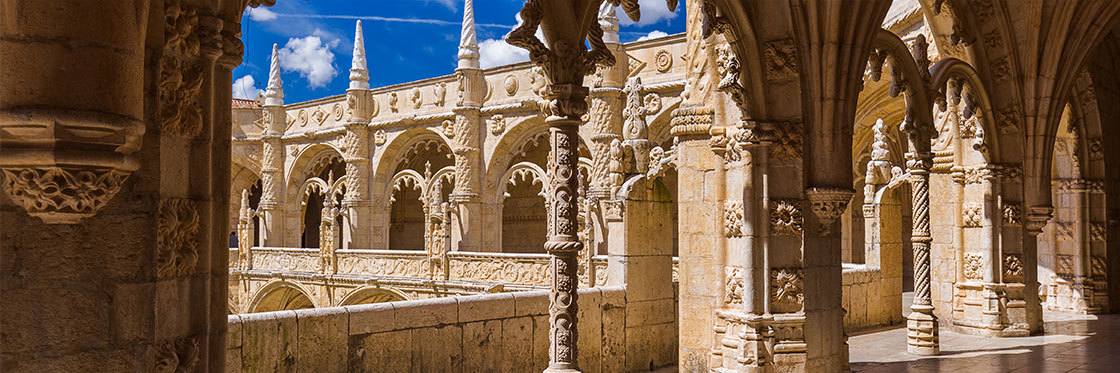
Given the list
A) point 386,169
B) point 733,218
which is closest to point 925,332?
point 733,218

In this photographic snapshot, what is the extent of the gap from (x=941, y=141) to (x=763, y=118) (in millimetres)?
4878

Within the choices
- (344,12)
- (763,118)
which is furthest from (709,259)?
(344,12)

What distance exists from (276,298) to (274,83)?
618 centimetres

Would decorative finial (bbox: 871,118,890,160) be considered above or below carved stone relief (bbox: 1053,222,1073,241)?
above

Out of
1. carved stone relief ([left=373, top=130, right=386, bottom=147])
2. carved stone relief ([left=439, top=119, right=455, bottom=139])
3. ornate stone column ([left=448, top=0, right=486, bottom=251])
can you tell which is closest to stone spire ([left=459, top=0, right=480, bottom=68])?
ornate stone column ([left=448, top=0, right=486, bottom=251])

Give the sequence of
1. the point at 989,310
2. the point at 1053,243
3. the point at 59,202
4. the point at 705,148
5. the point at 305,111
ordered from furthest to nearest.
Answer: the point at 305,111 < the point at 1053,243 < the point at 989,310 < the point at 705,148 < the point at 59,202

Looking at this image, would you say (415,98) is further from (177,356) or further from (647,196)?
(177,356)

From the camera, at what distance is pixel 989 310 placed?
9.29 meters

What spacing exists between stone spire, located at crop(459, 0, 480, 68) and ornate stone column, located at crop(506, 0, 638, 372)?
14.5 metres

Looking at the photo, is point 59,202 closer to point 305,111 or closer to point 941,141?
point 941,141

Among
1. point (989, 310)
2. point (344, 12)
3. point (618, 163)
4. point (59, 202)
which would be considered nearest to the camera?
point (59, 202)

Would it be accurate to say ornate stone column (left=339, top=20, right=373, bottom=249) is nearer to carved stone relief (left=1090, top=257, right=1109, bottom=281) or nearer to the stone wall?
the stone wall

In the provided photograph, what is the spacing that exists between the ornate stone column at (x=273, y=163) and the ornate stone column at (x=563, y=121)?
20.3m

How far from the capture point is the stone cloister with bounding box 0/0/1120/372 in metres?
2.20
